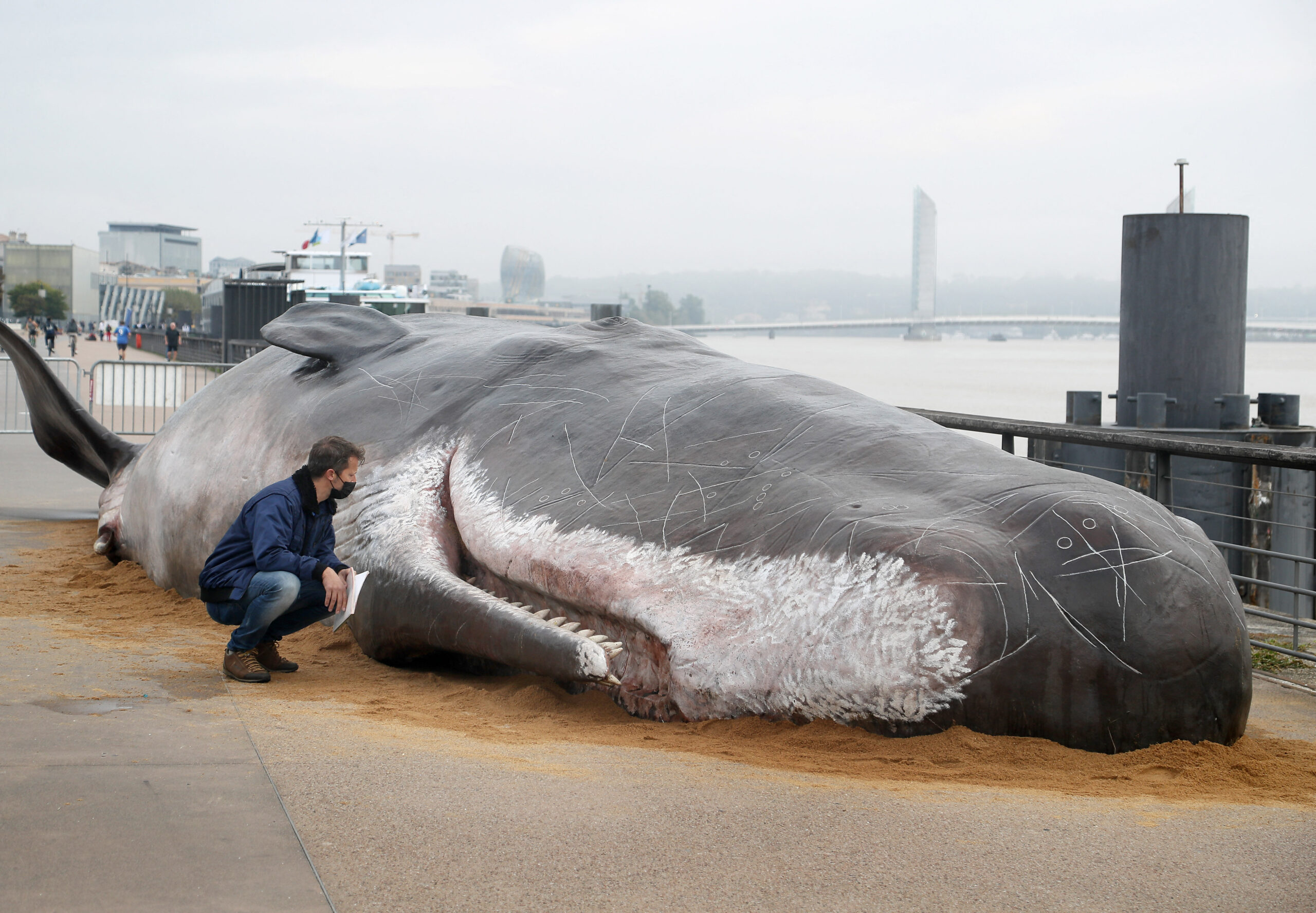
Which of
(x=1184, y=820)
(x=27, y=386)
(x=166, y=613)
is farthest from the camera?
(x=27, y=386)

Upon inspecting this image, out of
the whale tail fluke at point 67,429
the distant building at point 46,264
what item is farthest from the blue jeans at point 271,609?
the distant building at point 46,264

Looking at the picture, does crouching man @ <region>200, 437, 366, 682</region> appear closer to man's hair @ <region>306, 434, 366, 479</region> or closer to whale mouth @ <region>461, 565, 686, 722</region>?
man's hair @ <region>306, 434, 366, 479</region>

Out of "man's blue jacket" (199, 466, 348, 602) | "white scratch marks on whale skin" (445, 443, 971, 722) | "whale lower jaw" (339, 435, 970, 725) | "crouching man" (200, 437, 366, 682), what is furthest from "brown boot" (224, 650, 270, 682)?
"white scratch marks on whale skin" (445, 443, 971, 722)

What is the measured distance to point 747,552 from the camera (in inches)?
159

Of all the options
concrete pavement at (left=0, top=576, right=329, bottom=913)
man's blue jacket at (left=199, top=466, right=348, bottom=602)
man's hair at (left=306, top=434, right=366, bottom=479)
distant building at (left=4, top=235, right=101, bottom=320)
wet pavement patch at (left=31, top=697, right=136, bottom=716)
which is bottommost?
wet pavement patch at (left=31, top=697, right=136, bottom=716)

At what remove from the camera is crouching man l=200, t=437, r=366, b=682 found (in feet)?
15.1

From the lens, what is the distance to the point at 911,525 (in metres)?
3.77

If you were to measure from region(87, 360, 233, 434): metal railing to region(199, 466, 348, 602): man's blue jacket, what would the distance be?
9.47 meters

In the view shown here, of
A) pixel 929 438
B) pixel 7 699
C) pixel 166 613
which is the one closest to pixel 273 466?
pixel 166 613

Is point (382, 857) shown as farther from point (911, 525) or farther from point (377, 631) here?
point (377, 631)

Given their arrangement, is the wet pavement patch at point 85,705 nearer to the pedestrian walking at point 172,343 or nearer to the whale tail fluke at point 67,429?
the whale tail fluke at point 67,429

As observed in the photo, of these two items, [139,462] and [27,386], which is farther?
[27,386]

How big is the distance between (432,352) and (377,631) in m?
1.81

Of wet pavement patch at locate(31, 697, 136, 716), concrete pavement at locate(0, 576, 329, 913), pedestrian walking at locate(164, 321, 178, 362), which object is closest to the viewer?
concrete pavement at locate(0, 576, 329, 913)
